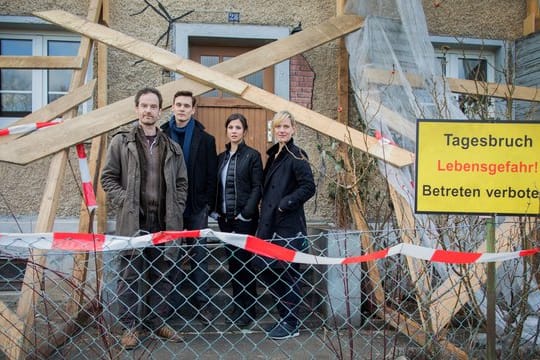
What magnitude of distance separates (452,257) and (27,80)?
5.65 m

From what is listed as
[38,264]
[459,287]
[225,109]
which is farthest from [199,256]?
[225,109]

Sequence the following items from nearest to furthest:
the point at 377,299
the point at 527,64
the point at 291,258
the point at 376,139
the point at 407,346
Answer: the point at 291,258, the point at 407,346, the point at 376,139, the point at 377,299, the point at 527,64

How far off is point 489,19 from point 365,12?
243 cm

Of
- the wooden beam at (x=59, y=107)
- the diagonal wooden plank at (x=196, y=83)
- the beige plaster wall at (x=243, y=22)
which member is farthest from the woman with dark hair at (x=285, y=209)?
the beige plaster wall at (x=243, y=22)

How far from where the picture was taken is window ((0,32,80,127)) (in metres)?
6.50

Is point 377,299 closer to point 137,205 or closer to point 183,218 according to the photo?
point 183,218

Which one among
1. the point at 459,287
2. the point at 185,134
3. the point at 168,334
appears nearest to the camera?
the point at 459,287

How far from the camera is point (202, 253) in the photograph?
4.51m

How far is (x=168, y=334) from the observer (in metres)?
4.08

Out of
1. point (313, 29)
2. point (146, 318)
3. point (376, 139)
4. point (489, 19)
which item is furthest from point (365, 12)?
point (146, 318)

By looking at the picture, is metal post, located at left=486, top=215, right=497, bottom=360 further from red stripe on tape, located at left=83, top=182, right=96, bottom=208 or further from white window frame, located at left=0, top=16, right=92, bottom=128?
white window frame, located at left=0, top=16, right=92, bottom=128

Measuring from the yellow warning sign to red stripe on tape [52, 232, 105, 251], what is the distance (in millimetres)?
1567

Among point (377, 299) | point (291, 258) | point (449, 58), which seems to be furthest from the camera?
point (449, 58)

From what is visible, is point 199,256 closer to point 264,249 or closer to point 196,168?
point 196,168
